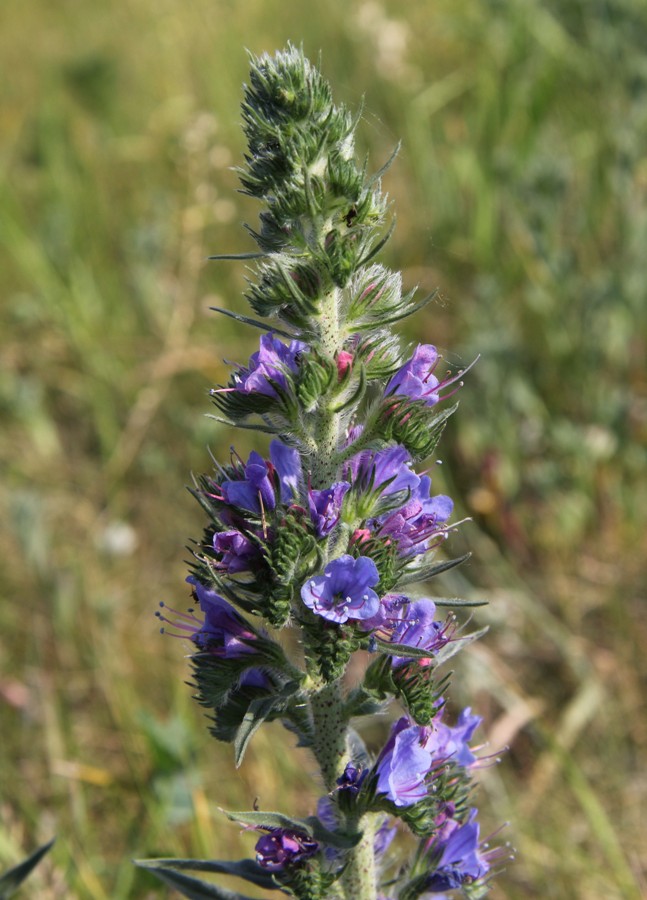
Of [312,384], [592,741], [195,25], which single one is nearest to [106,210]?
[195,25]

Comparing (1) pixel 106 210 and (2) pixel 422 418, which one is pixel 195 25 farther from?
(2) pixel 422 418

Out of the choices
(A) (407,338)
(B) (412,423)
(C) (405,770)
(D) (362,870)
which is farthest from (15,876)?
(A) (407,338)

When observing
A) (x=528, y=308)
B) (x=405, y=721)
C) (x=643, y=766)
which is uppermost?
(x=528, y=308)

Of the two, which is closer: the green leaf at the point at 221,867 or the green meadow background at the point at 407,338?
the green leaf at the point at 221,867

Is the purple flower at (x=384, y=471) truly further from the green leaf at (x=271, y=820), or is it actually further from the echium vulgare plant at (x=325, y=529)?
the green leaf at (x=271, y=820)

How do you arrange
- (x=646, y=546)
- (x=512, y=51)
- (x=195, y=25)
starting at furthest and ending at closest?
1. (x=195, y=25)
2. (x=512, y=51)
3. (x=646, y=546)

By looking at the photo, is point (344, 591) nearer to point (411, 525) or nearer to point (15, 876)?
point (411, 525)

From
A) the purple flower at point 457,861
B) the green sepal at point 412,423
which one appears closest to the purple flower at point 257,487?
the green sepal at point 412,423
